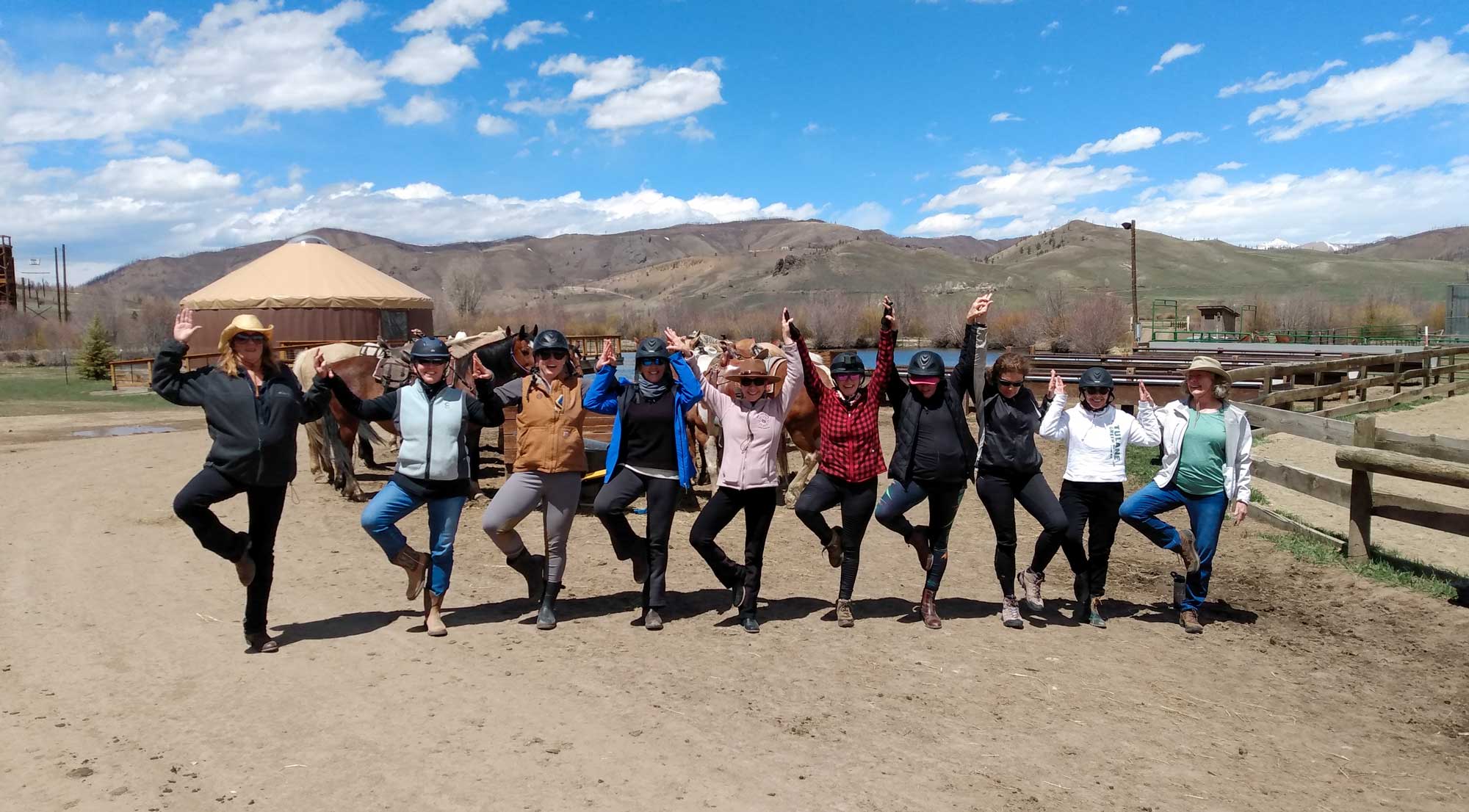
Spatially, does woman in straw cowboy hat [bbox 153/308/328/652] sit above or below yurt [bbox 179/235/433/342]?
below

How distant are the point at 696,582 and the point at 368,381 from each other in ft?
17.8

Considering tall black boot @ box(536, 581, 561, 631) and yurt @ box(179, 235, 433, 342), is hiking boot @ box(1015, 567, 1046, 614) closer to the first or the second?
tall black boot @ box(536, 581, 561, 631)

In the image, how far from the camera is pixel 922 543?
5855mm

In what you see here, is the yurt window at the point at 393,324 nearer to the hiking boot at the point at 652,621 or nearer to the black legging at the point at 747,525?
the hiking boot at the point at 652,621

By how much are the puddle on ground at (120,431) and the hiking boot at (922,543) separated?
15.2m

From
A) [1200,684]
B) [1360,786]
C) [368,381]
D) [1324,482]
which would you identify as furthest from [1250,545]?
[368,381]

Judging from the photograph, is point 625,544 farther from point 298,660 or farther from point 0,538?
point 0,538

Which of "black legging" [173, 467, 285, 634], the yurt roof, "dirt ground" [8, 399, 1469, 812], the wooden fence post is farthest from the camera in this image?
the yurt roof

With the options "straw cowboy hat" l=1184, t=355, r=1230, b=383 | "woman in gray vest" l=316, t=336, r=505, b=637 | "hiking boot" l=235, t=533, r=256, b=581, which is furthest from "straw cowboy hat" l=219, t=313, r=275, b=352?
"straw cowboy hat" l=1184, t=355, r=1230, b=383

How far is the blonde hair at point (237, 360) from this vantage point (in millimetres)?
5152

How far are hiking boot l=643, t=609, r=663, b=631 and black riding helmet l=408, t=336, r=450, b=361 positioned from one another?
6.15ft

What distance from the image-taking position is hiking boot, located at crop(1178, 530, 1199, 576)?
19.0 ft

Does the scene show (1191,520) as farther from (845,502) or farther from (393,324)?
(393,324)

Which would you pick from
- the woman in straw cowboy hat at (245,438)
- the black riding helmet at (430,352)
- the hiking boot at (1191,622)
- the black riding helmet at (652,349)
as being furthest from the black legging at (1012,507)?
the woman in straw cowboy hat at (245,438)
